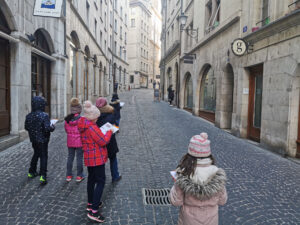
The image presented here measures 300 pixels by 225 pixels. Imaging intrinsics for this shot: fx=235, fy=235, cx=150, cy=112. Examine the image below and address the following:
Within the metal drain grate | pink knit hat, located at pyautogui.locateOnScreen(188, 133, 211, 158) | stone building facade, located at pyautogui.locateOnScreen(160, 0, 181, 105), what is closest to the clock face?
the metal drain grate

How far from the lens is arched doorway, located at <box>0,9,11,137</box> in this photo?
21.6ft

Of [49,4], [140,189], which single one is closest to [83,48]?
[49,4]

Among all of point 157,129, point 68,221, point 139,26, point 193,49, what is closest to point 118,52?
point 139,26

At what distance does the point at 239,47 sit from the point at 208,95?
4953 mm

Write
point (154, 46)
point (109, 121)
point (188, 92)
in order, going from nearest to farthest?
1. point (109, 121)
2. point (188, 92)
3. point (154, 46)

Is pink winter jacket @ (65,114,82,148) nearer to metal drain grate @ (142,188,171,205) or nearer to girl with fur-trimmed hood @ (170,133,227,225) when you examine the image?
metal drain grate @ (142,188,171,205)

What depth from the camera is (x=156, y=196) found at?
380 cm

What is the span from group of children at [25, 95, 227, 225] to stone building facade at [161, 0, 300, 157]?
5.00m

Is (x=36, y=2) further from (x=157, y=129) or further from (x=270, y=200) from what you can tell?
(x=270, y=200)

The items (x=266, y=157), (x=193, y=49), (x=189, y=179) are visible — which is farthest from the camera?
(x=193, y=49)

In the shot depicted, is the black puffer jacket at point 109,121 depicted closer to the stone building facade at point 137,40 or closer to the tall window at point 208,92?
the tall window at point 208,92

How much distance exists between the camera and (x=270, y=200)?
148 inches

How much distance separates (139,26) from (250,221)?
174 feet

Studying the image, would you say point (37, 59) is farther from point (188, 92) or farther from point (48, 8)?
point (188, 92)
